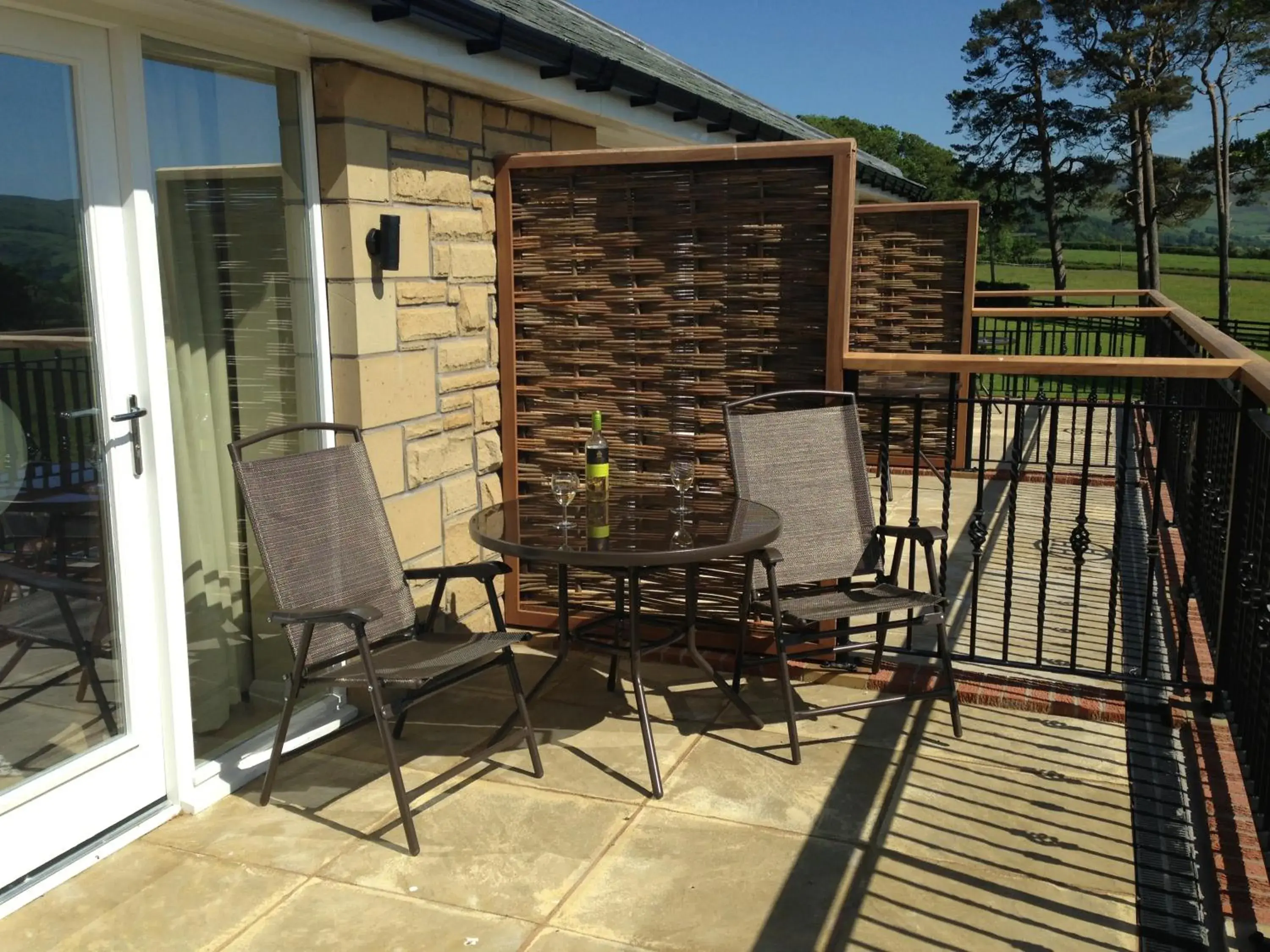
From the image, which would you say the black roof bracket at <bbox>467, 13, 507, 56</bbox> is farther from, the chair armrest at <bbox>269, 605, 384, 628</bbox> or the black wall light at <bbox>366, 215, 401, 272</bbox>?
the chair armrest at <bbox>269, 605, 384, 628</bbox>

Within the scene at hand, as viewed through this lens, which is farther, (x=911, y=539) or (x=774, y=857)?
(x=911, y=539)

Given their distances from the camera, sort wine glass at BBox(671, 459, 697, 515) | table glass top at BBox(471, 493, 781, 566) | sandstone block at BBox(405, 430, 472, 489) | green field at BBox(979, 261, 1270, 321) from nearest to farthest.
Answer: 1. table glass top at BBox(471, 493, 781, 566)
2. wine glass at BBox(671, 459, 697, 515)
3. sandstone block at BBox(405, 430, 472, 489)
4. green field at BBox(979, 261, 1270, 321)

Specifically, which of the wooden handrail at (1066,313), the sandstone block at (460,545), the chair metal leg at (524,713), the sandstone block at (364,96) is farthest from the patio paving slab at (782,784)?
the wooden handrail at (1066,313)

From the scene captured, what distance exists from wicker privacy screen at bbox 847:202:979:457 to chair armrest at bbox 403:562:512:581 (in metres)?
5.79

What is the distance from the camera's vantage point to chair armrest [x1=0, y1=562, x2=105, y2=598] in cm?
280

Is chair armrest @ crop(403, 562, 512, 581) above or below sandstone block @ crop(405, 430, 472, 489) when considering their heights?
below

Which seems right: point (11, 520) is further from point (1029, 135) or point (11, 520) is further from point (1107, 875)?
point (1029, 135)

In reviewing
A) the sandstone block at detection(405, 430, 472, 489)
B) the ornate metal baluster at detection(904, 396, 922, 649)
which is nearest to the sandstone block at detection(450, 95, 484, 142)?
the sandstone block at detection(405, 430, 472, 489)

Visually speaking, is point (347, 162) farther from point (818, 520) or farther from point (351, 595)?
point (818, 520)

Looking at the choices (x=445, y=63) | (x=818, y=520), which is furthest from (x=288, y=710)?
(x=445, y=63)

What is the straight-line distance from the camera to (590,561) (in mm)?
3330

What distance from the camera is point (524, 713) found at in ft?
11.5

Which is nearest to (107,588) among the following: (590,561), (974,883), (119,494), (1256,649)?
(119,494)

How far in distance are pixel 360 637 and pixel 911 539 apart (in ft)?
6.76
